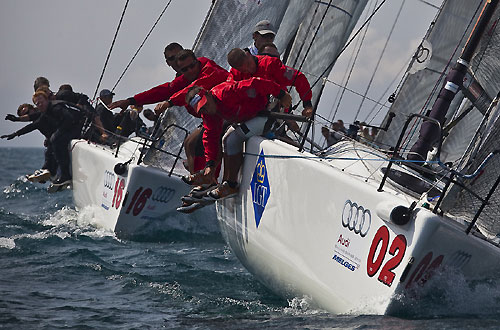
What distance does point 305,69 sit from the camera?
10.9 meters

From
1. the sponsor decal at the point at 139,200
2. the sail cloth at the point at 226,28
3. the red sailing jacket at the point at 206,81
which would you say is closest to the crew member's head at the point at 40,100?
the sail cloth at the point at 226,28

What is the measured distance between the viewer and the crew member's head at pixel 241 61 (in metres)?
6.08

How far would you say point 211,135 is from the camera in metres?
6.44

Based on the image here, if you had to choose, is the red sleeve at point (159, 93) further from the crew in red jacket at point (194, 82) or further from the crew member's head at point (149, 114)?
the crew member's head at point (149, 114)

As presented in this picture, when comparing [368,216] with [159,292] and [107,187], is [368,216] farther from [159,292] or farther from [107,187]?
[107,187]

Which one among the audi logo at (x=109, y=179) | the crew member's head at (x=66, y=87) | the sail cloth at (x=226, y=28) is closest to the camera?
the audi logo at (x=109, y=179)

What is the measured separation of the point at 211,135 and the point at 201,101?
426 mm

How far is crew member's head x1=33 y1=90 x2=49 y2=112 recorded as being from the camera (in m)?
10.3

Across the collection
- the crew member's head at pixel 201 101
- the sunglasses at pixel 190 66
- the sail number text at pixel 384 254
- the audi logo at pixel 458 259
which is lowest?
the sail number text at pixel 384 254

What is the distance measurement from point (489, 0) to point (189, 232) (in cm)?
456

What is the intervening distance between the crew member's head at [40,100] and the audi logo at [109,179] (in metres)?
1.62

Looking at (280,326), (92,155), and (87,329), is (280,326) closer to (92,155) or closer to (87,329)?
(87,329)

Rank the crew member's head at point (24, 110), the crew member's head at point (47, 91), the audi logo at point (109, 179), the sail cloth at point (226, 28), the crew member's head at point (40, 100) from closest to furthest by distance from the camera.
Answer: the audi logo at point (109, 179) → the sail cloth at point (226, 28) → the crew member's head at point (40, 100) → the crew member's head at point (47, 91) → the crew member's head at point (24, 110)

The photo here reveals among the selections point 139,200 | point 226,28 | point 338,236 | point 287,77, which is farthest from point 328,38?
point 338,236
